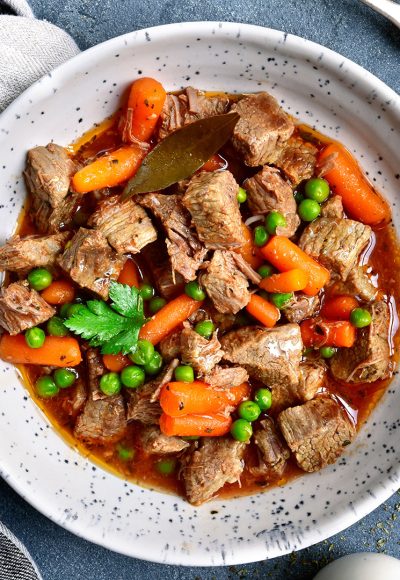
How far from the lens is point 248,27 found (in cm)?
424

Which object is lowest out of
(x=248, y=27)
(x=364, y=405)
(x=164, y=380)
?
Answer: (x=164, y=380)

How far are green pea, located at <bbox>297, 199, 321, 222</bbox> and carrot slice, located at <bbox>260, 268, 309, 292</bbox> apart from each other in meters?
0.41

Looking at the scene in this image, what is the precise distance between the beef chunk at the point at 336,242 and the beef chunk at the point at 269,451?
1.18 meters

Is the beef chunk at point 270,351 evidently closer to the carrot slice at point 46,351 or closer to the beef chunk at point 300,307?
the beef chunk at point 300,307

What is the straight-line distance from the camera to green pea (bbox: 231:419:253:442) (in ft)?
14.7

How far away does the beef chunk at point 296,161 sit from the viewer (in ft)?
15.0

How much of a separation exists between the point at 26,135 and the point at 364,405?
3.00 meters

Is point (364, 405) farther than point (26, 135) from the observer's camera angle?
Yes

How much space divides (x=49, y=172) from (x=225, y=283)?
1.35 m

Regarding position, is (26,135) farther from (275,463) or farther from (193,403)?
(275,463)

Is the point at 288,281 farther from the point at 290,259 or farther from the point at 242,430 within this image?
the point at 242,430

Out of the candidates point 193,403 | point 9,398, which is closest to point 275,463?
point 193,403

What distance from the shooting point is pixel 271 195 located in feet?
14.5

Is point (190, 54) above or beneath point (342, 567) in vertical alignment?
above
